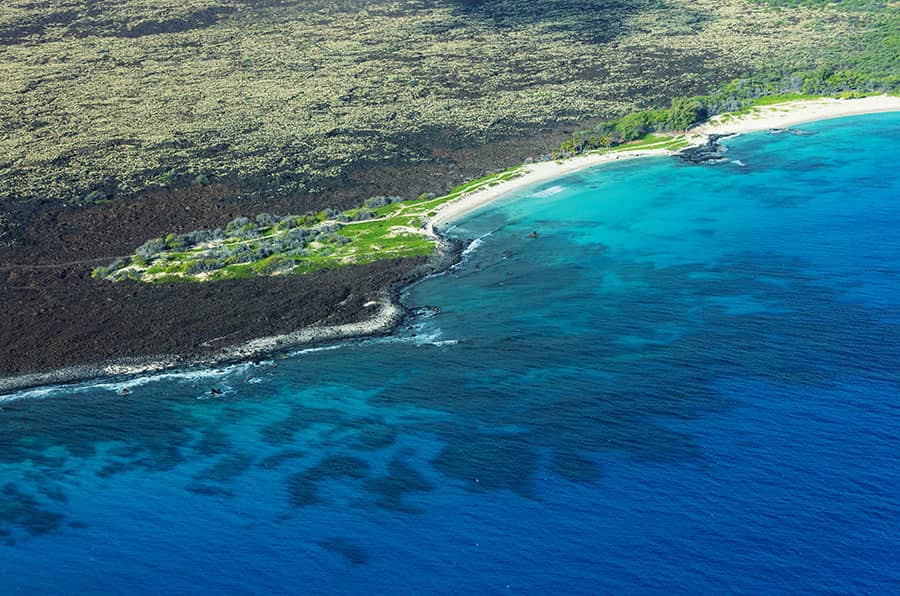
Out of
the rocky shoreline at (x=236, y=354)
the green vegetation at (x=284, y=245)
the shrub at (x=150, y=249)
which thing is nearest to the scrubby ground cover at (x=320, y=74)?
the green vegetation at (x=284, y=245)

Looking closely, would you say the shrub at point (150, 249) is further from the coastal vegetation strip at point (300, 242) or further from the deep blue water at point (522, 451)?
the deep blue water at point (522, 451)

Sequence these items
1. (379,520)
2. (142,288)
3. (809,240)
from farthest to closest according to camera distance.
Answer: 1. (809,240)
2. (142,288)
3. (379,520)

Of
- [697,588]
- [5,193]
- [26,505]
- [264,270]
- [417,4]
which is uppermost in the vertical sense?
[417,4]

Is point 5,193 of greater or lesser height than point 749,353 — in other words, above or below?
above

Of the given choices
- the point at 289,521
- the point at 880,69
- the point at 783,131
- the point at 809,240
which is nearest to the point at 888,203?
the point at 809,240

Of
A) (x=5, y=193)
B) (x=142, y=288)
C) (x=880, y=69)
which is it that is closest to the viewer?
(x=142, y=288)

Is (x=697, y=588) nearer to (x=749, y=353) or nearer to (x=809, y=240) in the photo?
(x=749, y=353)

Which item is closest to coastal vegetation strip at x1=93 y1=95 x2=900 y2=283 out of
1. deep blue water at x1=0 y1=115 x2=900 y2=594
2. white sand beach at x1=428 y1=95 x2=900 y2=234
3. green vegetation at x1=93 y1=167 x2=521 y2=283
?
green vegetation at x1=93 y1=167 x2=521 y2=283
